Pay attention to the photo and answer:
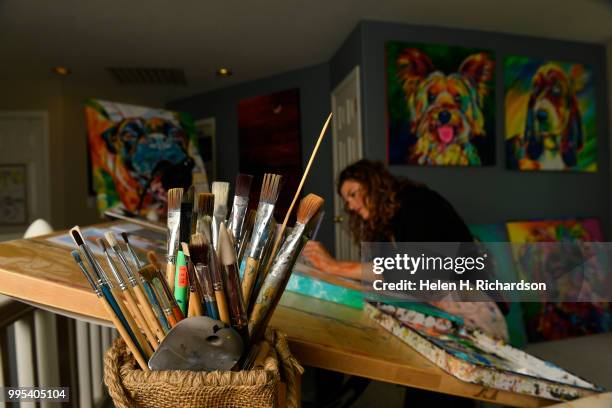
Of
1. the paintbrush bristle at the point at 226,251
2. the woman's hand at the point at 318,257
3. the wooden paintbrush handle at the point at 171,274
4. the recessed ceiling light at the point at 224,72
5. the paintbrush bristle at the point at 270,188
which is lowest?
the woman's hand at the point at 318,257

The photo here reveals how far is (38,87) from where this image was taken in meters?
4.07

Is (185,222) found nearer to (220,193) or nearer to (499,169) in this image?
(220,193)

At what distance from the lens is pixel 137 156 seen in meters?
2.82

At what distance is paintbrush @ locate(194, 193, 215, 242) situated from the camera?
450mm

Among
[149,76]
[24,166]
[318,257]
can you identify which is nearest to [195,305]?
[318,257]

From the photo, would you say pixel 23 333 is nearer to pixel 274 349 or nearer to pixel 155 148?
pixel 274 349

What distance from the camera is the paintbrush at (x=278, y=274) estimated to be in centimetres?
45

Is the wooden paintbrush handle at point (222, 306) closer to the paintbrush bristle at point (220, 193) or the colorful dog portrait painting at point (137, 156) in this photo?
the paintbrush bristle at point (220, 193)

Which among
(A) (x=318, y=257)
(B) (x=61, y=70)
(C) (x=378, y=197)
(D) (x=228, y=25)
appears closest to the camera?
(A) (x=318, y=257)

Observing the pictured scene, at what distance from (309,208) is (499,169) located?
286 centimetres

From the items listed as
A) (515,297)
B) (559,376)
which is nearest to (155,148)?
(515,297)

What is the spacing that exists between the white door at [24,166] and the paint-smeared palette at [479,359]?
14.9 ft

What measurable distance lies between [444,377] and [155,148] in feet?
9.27

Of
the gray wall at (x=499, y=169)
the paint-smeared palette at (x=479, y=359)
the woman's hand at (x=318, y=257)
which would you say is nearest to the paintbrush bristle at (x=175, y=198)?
the paint-smeared palette at (x=479, y=359)
